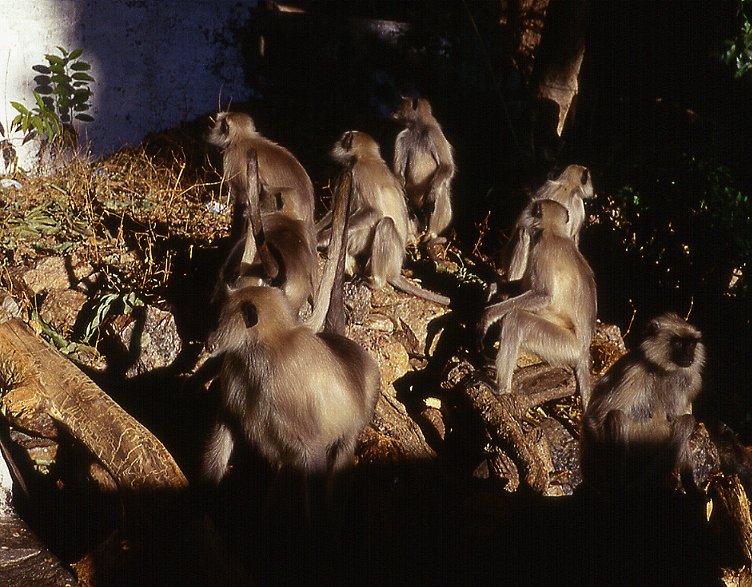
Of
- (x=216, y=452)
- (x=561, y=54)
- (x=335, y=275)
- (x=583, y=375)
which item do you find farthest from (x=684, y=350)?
(x=561, y=54)

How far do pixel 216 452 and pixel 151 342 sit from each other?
67.1 inches

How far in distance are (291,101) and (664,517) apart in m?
6.19

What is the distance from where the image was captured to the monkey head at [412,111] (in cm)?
775

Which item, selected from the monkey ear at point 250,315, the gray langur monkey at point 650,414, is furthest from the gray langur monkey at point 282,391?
the gray langur monkey at point 650,414

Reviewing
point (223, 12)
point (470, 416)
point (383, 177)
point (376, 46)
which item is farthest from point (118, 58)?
point (470, 416)

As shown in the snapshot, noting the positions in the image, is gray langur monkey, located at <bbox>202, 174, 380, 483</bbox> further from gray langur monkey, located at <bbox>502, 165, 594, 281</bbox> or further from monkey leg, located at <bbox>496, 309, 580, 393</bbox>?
gray langur monkey, located at <bbox>502, 165, 594, 281</bbox>

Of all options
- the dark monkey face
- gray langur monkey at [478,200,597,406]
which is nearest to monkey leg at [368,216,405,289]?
gray langur monkey at [478,200,597,406]

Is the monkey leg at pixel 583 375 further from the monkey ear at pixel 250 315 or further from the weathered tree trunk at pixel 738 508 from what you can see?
the monkey ear at pixel 250 315

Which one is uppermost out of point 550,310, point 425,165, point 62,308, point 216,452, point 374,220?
point 425,165

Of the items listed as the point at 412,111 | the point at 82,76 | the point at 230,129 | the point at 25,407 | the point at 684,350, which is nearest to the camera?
the point at 25,407

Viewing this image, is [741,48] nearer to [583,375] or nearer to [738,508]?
[583,375]

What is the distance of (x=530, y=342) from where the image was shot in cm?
571

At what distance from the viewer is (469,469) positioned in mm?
5695

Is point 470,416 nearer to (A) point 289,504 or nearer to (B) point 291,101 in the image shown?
(A) point 289,504
